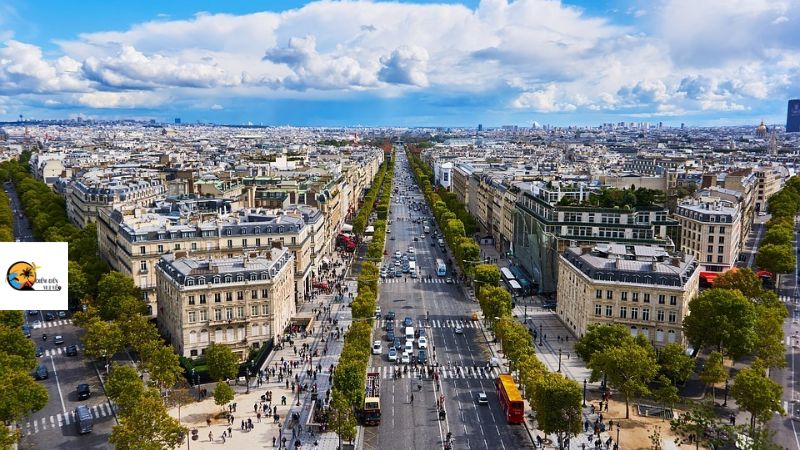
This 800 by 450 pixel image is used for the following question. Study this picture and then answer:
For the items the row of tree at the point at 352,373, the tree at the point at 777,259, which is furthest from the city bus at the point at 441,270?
the tree at the point at 777,259

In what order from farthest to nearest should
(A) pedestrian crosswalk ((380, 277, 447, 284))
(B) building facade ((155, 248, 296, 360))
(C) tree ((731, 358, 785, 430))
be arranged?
(A) pedestrian crosswalk ((380, 277, 447, 284))
(B) building facade ((155, 248, 296, 360))
(C) tree ((731, 358, 785, 430))

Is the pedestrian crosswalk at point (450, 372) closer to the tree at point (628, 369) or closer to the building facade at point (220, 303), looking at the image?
the building facade at point (220, 303)

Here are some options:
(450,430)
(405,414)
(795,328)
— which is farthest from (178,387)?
(795,328)

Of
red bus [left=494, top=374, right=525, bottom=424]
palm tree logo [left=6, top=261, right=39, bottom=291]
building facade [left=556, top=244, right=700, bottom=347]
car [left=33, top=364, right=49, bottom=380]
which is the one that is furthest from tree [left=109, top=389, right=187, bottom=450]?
building facade [left=556, top=244, right=700, bottom=347]

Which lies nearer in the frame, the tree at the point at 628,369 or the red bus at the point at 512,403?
the red bus at the point at 512,403

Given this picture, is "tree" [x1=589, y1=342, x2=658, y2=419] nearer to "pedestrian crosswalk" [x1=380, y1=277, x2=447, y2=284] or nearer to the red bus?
the red bus

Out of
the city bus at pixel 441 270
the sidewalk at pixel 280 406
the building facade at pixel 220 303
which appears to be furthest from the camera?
the city bus at pixel 441 270

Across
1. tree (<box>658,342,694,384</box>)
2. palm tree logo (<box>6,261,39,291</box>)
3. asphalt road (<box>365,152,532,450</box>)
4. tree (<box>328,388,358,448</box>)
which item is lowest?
asphalt road (<box>365,152,532,450</box>)
